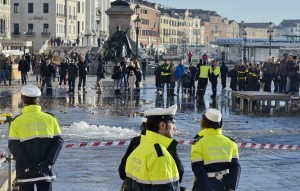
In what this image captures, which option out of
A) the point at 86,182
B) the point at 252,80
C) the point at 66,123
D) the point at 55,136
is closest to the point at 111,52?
the point at 252,80

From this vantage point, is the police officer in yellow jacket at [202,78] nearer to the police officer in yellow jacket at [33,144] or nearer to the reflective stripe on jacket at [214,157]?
the police officer in yellow jacket at [33,144]

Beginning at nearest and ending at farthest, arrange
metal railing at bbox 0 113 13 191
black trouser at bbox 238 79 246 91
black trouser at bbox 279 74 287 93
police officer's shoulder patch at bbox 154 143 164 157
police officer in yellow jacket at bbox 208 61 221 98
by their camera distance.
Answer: police officer's shoulder patch at bbox 154 143 164 157, metal railing at bbox 0 113 13 191, black trouser at bbox 238 79 246 91, police officer in yellow jacket at bbox 208 61 221 98, black trouser at bbox 279 74 287 93

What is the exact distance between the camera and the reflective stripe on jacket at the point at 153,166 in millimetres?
6902

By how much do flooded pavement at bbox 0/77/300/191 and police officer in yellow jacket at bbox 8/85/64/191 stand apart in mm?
3466

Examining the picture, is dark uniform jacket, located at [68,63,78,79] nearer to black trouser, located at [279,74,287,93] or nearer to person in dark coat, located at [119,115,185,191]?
black trouser, located at [279,74,287,93]

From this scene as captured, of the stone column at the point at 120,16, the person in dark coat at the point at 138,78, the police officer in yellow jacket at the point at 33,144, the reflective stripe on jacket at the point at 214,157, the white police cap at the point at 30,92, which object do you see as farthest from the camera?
the stone column at the point at 120,16

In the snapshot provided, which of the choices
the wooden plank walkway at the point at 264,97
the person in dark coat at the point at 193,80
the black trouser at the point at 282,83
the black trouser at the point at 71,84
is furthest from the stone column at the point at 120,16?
the wooden plank walkway at the point at 264,97

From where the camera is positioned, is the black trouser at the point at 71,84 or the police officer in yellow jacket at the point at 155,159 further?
the black trouser at the point at 71,84

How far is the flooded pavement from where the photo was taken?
45.8ft

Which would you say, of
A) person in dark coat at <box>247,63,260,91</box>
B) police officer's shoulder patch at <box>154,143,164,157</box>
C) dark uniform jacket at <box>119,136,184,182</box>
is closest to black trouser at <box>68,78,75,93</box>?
person in dark coat at <box>247,63,260,91</box>

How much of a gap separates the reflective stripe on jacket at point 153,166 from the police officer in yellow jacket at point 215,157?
1.33 meters

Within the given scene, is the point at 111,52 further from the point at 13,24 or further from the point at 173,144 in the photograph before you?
the point at 13,24

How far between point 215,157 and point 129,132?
12.2 meters

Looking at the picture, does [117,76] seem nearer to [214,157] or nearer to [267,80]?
[267,80]
